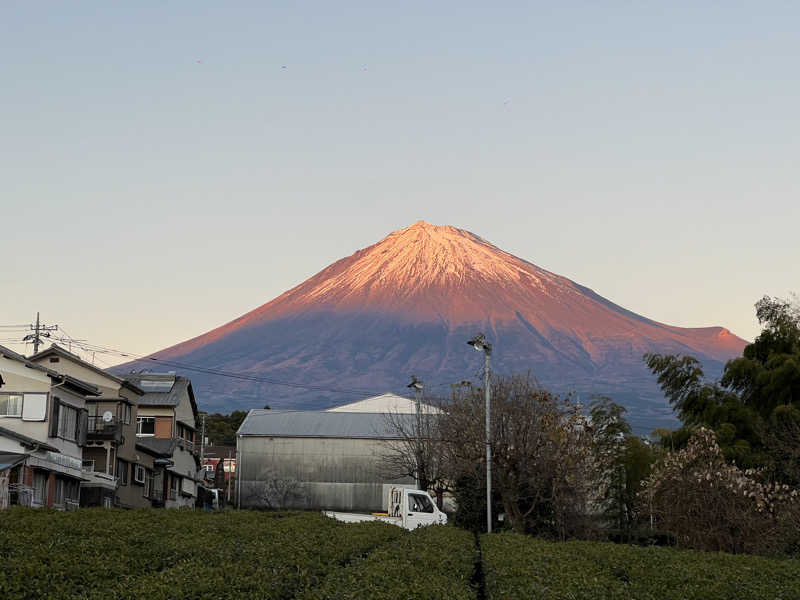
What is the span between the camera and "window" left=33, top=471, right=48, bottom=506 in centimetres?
4906

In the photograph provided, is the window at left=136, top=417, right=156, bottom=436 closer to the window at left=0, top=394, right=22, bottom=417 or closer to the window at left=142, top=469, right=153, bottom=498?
the window at left=142, top=469, right=153, bottom=498

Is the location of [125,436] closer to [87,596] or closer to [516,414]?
[516,414]

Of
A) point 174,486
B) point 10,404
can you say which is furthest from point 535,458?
point 174,486

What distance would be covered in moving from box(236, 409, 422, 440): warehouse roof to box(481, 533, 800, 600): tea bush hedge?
58801 millimetres

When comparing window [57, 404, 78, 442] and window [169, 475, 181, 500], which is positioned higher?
window [57, 404, 78, 442]

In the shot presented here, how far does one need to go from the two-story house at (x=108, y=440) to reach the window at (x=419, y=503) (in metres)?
22.5

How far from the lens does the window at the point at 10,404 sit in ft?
169

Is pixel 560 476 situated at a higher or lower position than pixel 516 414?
lower

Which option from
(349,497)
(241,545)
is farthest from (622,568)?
(349,497)

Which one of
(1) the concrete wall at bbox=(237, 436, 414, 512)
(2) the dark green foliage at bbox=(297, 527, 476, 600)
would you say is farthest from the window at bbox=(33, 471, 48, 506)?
(1) the concrete wall at bbox=(237, 436, 414, 512)

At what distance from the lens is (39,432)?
5138 cm

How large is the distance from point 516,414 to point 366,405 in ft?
188

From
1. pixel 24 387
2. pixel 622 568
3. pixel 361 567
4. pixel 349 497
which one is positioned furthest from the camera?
pixel 349 497

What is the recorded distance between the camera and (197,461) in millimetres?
88188
